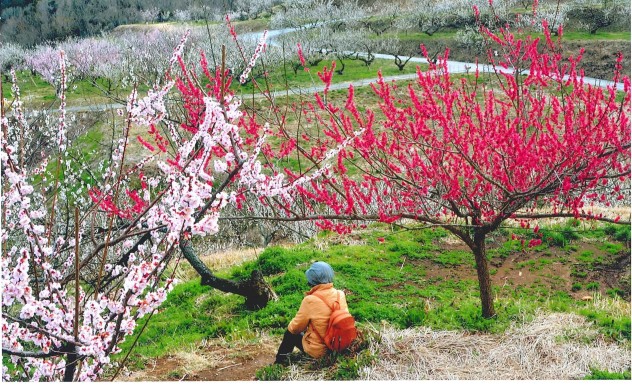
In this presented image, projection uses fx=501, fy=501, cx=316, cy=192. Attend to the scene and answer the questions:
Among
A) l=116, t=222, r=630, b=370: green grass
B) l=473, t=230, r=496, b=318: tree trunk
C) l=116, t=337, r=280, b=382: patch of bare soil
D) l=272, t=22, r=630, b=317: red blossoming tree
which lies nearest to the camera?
l=272, t=22, r=630, b=317: red blossoming tree

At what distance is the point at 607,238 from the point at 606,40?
266 inches

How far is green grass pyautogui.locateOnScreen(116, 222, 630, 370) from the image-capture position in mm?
4043

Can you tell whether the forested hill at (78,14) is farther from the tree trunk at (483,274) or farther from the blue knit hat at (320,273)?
the tree trunk at (483,274)

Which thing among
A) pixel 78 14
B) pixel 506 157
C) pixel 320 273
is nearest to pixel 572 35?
pixel 506 157

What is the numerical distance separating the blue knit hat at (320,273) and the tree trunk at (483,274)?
4.33 feet

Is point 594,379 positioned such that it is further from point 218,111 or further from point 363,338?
point 218,111

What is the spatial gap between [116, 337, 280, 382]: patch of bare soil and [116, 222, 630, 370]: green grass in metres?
0.21

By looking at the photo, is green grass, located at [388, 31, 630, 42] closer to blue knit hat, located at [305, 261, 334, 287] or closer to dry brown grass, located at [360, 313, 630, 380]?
dry brown grass, located at [360, 313, 630, 380]

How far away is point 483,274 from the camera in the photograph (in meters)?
3.91

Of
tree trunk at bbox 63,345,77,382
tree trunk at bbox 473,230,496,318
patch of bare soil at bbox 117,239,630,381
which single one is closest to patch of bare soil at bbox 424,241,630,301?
patch of bare soil at bbox 117,239,630,381

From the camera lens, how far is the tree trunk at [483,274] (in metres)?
3.88

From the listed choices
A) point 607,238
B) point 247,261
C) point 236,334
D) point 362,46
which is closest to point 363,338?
point 236,334

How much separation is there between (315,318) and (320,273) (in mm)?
309

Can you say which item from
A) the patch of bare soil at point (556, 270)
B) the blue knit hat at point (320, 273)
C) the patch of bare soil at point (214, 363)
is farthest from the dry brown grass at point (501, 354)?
the patch of bare soil at point (556, 270)
